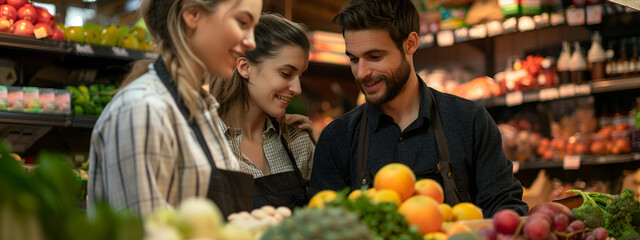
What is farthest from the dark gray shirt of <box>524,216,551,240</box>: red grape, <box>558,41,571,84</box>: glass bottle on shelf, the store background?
<box>558,41,571,84</box>: glass bottle on shelf

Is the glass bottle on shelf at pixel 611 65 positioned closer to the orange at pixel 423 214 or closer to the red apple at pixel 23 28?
the orange at pixel 423 214

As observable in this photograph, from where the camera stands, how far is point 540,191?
193 inches

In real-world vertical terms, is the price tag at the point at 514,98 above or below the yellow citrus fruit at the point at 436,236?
below

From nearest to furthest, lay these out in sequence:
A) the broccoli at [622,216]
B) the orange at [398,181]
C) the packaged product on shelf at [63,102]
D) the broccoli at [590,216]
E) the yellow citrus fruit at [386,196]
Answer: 1. the yellow citrus fruit at [386,196]
2. the orange at [398,181]
3. the broccoli at [590,216]
4. the broccoli at [622,216]
5. the packaged product on shelf at [63,102]

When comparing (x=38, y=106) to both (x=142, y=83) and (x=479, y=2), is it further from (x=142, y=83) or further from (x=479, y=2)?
(x=479, y=2)

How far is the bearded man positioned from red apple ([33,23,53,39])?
2.69 m

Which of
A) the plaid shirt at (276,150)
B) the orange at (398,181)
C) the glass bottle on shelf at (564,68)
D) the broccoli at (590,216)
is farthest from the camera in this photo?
the glass bottle on shelf at (564,68)

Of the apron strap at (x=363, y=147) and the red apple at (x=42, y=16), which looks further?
the red apple at (x=42, y=16)

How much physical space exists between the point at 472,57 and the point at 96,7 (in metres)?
3.55

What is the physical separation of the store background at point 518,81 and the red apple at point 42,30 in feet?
0.19

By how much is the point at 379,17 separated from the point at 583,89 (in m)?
2.85

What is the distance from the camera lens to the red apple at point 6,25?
430cm

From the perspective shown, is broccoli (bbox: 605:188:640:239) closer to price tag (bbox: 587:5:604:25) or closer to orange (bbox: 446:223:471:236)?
orange (bbox: 446:223:471:236)

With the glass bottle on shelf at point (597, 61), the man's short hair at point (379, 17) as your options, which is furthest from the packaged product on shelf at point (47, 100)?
the glass bottle on shelf at point (597, 61)
